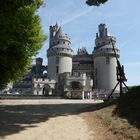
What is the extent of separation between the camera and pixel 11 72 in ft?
91.8

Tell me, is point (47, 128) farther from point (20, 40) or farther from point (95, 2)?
point (20, 40)

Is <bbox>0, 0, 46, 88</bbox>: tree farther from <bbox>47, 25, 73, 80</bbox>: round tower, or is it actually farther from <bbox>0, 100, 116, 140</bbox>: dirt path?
<bbox>47, 25, 73, 80</bbox>: round tower

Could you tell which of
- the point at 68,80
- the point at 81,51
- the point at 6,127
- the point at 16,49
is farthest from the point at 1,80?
the point at 81,51

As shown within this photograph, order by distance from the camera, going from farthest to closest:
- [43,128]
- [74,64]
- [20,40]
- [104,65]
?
[74,64] < [104,65] < [20,40] < [43,128]

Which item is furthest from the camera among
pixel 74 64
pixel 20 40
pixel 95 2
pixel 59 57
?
pixel 74 64

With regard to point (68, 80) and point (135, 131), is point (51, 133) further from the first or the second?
point (68, 80)

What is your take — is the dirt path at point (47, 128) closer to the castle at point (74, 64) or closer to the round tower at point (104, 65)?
the castle at point (74, 64)

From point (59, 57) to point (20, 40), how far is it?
6333 cm

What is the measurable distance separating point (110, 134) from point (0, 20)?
9204mm

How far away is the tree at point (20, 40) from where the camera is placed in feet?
73.4

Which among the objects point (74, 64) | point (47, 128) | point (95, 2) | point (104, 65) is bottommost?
point (47, 128)

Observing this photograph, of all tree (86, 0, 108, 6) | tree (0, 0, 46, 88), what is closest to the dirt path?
tree (0, 0, 46, 88)

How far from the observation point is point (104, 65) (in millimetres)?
89688

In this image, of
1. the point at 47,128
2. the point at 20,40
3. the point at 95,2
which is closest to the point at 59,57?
the point at 20,40
